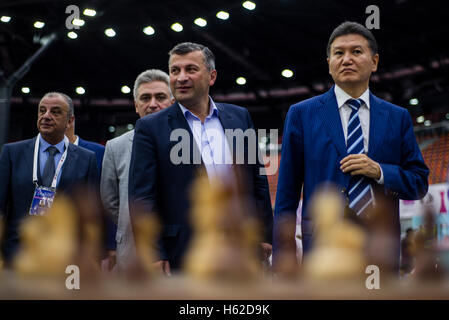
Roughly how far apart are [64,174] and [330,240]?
76 cm

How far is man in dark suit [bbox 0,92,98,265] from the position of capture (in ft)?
3.64

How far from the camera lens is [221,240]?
54 centimetres

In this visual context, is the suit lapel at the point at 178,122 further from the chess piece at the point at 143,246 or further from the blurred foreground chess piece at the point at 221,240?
the blurred foreground chess piece at the point at 221,240

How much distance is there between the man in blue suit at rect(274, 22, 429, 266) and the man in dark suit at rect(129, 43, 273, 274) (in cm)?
11

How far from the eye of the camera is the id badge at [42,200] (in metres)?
0.96

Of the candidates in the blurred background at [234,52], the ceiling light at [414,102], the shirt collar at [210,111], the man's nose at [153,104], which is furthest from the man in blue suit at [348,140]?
the ceiling light at [414,102]

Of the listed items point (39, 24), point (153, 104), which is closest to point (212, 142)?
point (153, 104)

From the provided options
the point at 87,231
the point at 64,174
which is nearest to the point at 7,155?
the point at 64,174

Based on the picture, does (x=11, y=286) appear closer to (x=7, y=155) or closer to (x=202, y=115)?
(x=202, y=115)

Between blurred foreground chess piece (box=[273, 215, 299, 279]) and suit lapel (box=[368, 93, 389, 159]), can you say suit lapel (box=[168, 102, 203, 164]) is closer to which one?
blurred foreground chess piece (box=[273, 215, 299, 279])

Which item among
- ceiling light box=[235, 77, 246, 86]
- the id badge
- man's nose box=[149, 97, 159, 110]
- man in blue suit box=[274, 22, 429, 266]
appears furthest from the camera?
ceiling light box=[235, 77, 246, 86]

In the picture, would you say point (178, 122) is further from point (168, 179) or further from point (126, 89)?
point (126, 89)

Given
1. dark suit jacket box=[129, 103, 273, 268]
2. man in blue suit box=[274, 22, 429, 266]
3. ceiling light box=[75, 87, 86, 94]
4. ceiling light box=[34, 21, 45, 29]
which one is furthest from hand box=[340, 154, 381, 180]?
ceiling light box=[75, 87, 86, 94]
